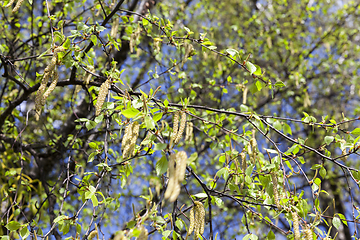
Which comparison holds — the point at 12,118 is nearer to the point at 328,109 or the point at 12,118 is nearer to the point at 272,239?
the point at 272,239

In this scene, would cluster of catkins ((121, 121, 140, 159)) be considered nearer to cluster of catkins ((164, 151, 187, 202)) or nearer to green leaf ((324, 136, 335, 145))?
cluster of catkins ((164, 151, 187, 202))

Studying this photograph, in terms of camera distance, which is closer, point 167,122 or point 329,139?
point 329,139

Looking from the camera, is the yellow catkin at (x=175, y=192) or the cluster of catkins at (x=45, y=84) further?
the cluster of catkins at (x=45, y=84)

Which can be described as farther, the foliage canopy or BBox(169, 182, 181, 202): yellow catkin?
the foliage canopy

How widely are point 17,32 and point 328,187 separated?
22.2ft

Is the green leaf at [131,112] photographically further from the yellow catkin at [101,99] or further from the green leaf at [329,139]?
the green leaf at [329,139]

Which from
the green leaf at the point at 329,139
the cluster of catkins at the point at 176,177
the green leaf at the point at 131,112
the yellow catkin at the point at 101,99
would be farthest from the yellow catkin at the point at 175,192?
the green leaf at the point at 329,139

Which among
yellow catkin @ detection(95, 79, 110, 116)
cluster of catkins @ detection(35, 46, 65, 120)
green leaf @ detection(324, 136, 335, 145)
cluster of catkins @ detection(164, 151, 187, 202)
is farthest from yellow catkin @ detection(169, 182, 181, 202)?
green leaf @ detection(324, 136, 335, 145)

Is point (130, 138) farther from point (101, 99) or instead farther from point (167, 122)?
point (167, 122)

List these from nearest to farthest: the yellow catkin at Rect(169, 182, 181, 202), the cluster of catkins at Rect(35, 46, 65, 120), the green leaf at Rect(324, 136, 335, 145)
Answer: the yellow catkin at Rect(169, 182, 181, 202) → the cluster of catkins at Rect(35, 46, 65, 120) → the green leaf at Rect(324, 136, 335, 145)

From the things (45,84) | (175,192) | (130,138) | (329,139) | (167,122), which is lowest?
(175,192)

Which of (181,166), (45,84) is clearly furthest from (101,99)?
(181,166)

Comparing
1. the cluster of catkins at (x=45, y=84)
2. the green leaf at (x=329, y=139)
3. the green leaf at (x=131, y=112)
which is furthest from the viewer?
the green leaf at (x=329, y=139)

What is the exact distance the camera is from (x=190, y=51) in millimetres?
2059
